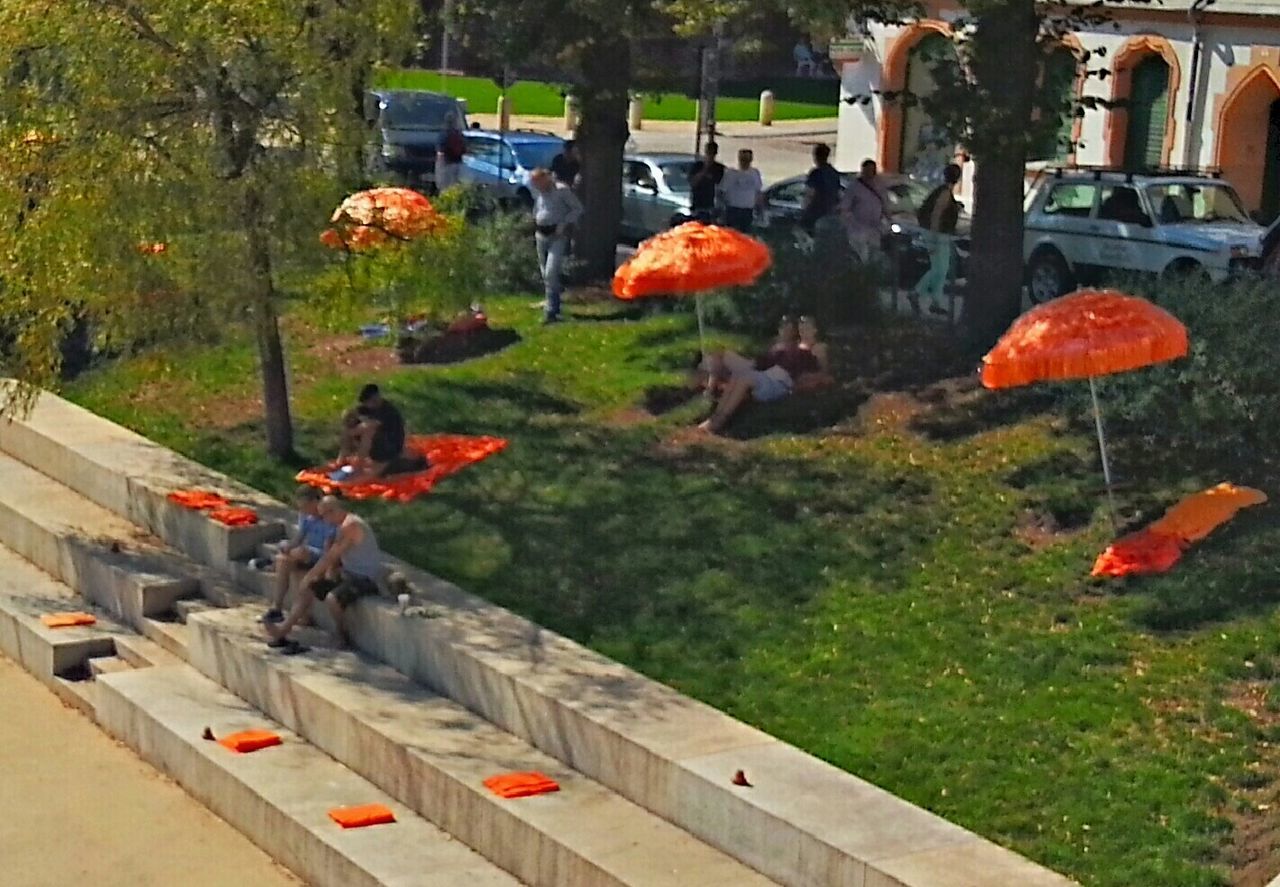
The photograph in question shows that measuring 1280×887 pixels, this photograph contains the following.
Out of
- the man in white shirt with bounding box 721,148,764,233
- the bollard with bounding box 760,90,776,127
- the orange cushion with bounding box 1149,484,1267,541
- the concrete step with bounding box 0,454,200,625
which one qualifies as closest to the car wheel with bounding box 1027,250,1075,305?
the man in white shirt with bounding box 721,148,764,233

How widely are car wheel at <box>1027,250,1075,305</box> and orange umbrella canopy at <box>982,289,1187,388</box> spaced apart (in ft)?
33.0

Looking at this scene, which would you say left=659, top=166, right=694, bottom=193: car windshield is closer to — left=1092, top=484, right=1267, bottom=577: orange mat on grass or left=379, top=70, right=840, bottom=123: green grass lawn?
left=1092, top=484, right=1267, bottom=577: orange mat on grass

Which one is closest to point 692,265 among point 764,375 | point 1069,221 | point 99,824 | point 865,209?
point 764,375

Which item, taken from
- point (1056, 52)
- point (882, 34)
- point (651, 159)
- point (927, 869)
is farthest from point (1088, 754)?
point (882, 34)

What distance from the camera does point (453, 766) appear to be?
1184cm

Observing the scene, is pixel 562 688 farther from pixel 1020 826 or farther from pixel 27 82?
pixel 27 82

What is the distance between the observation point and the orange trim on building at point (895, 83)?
34.8m

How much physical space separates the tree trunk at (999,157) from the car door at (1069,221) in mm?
5759

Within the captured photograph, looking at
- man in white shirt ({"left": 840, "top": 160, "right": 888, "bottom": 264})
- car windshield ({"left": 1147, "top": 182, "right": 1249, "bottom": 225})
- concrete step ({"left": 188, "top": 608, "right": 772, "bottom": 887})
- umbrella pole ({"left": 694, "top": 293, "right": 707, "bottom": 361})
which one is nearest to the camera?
concrete step ({"left": 188, "top": 608, "right": 772, "bottom": 887})

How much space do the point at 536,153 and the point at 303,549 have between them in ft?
55.7

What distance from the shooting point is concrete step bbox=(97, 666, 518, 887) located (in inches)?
447

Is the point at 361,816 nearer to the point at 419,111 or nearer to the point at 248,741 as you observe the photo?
the point at 248,741

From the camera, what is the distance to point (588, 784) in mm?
11633

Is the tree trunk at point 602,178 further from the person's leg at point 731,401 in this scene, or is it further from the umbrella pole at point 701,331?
the person's leg at point 731,401
